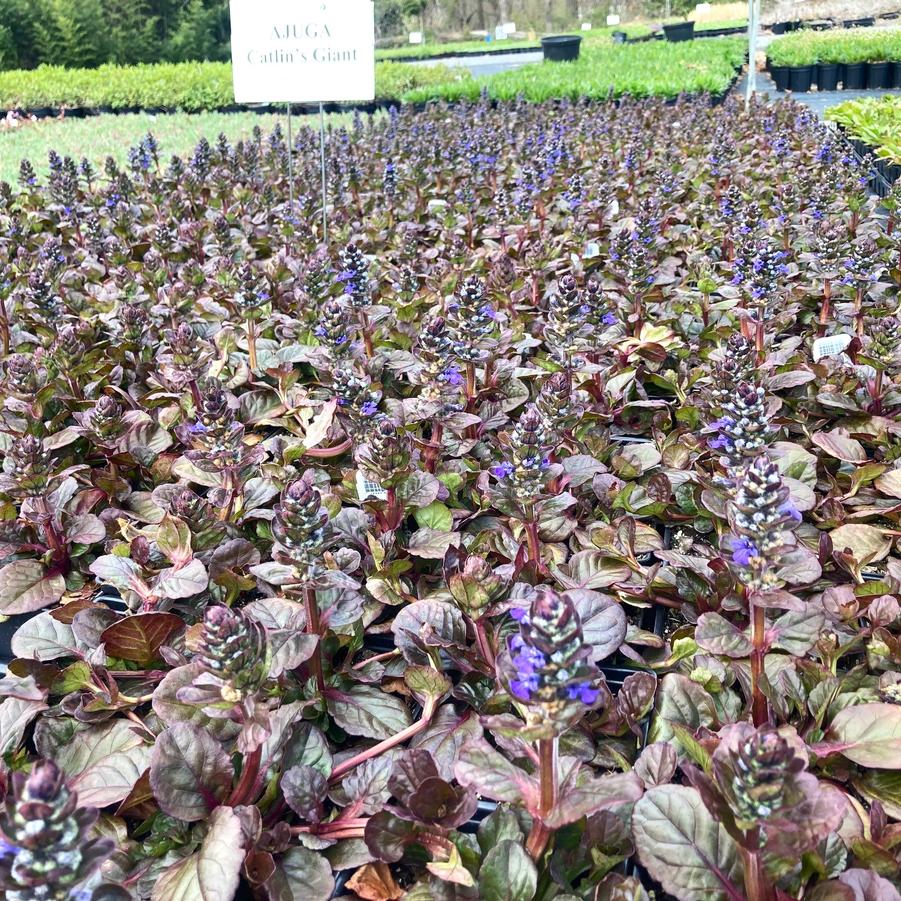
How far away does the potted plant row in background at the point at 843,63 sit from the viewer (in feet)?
53.4

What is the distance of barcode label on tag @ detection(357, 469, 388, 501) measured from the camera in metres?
2.20

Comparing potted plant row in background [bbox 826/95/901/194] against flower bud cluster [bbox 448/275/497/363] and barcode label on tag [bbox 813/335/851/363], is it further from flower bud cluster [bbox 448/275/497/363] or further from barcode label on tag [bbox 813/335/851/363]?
flower bud cluster [bbox 448/275/497/363]

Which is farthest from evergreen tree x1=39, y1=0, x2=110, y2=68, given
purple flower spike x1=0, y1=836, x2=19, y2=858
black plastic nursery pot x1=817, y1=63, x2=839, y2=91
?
purple flower spike x1=0, y1=836, x2=19, y2=858

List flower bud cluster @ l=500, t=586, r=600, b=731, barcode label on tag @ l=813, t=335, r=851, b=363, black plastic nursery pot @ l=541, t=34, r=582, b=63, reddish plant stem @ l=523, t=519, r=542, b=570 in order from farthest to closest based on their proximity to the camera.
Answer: black plastic nursery pot @ l=541, t=34, r=582, b=63
barcode label on tag @ l=813, t=335, r=851, b=363
reddish plant stem @ l=523, t=519, r=542, b=570
flower bud cluster @ l=500, t=586, r=600, b=731

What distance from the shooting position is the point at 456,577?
1788 millimetres

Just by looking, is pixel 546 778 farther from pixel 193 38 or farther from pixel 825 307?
pixel 193 38

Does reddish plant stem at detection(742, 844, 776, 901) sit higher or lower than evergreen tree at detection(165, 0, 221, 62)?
lower

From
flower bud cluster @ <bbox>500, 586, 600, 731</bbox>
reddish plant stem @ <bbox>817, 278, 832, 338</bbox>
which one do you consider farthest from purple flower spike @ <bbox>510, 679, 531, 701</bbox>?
reddish plant stem @ <bbox>817, 278, 832, 338</bbox>

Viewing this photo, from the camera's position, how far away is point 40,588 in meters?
2.19

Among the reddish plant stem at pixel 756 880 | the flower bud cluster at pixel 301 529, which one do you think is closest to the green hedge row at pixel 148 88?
the flower bud cluster at pixel 301 529

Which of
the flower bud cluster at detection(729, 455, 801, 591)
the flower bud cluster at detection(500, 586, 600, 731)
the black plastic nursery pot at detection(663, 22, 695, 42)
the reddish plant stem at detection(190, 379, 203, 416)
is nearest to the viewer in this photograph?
the flower bud cluster at detection(500, 586, 600, 731)

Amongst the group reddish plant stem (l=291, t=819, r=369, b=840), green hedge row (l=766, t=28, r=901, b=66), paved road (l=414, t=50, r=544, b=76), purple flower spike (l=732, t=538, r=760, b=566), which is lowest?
reddish plant stem (l=291, t=819, r=369, b=840)

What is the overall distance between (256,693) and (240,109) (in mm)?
19467

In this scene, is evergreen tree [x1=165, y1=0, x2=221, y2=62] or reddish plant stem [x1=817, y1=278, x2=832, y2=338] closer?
reddish plant stem [x1=817, y1=278, x2=832, y2=338]
